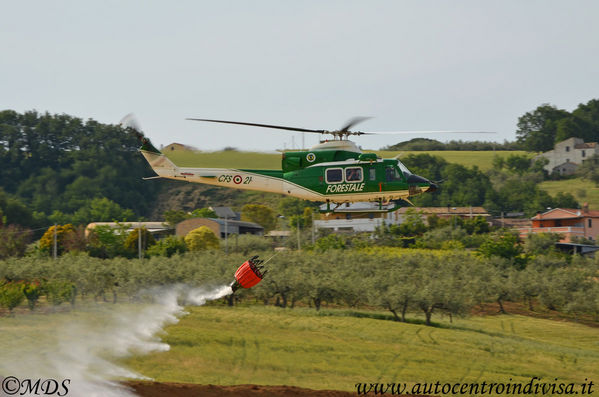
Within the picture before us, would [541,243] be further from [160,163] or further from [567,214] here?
[160,163]

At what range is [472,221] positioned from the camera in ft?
409

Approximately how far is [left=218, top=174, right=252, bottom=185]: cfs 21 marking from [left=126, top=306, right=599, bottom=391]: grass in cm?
1688

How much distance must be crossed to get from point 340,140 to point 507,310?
52118mm

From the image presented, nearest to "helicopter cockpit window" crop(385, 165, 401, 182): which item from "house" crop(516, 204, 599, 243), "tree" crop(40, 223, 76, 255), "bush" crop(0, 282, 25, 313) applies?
"bush" crop(0, 282, 25, 313)

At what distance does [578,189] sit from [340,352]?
14985 cm

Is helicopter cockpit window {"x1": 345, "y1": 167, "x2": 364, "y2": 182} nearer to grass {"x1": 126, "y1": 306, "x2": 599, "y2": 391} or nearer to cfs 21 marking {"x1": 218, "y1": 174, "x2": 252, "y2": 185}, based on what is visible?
cfs 21 marking {"x1": 218, "y1": 174, "x2": 252, "y2": 185}

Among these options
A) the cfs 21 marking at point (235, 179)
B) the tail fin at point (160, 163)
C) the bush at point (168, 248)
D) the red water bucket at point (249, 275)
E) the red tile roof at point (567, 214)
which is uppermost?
the tail fin at point (160, 163)

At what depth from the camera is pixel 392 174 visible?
3127cm

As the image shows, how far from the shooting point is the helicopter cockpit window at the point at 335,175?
31.0 m

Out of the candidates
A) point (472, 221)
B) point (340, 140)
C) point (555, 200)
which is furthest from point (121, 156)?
point (340, 140)

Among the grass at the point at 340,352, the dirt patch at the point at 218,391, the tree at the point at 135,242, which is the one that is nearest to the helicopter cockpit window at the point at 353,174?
the dirt patch at the point at 218,391

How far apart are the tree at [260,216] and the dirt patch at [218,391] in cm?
9878

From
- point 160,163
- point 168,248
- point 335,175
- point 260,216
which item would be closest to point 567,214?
point 260,216

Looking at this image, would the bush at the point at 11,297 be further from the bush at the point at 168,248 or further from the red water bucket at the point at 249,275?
the bush at the point at 168,248
